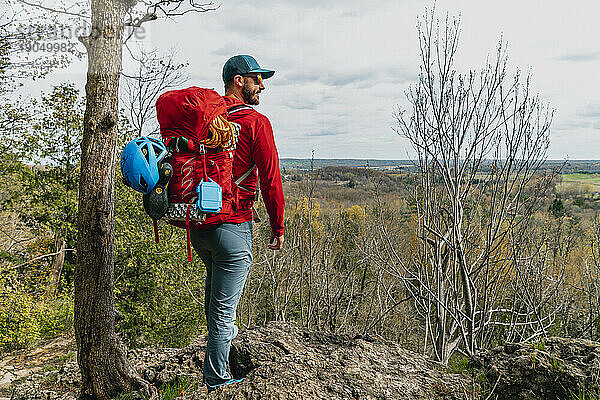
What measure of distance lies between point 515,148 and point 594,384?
198 cm

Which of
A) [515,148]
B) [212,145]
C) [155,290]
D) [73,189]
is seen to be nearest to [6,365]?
[155,290]

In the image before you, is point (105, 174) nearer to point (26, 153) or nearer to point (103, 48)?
Result: point (103, 48)

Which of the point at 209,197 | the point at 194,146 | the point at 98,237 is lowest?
the point at 98,237

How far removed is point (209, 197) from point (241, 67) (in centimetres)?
86

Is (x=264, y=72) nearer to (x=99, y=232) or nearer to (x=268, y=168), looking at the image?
(x=268, y=168)

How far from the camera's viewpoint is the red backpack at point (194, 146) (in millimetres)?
2248

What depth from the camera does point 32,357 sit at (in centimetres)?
1045

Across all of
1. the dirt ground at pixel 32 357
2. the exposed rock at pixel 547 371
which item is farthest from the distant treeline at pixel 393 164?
the dirt ground at pixel 32 357

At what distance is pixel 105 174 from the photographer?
9.90 ft

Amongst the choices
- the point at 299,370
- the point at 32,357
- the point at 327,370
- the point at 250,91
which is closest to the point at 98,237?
the point at 250,91

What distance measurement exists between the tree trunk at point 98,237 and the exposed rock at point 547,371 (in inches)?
96.2

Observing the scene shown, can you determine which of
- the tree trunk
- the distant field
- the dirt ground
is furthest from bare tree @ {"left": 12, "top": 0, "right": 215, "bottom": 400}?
the dirt ground

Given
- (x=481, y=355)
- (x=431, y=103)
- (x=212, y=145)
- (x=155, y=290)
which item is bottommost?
(x=155, y=290)

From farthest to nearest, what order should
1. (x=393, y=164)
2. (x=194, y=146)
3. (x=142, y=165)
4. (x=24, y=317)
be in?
(x=24, y=317)
(x=393, y=164)
(x=194, y=146)
(x=142, y=165)
